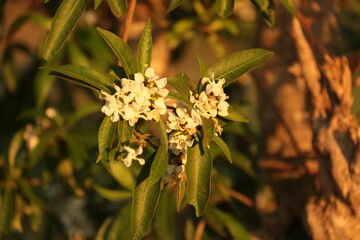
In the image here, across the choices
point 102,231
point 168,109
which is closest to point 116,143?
point 102,231

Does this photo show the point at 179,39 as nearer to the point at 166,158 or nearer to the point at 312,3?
the point at 312,3

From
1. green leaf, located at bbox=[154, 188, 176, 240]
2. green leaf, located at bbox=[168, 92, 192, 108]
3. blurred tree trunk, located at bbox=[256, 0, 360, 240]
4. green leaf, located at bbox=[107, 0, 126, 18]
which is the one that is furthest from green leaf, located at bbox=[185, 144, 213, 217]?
green leaf, located at bbox=[154, 188, 176, 240]

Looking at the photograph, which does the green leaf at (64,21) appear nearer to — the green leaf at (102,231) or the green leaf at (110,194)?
the green leaf at (110,194)

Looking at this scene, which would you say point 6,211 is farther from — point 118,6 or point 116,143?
point 118,6

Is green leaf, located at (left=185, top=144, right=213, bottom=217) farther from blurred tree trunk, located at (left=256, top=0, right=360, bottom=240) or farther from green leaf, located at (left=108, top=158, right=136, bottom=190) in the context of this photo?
green leaf, located at (left=108, top=158, right=136, bottom=190)

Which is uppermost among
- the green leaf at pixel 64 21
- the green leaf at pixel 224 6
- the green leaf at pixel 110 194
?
the green leaf at pixel 64 21

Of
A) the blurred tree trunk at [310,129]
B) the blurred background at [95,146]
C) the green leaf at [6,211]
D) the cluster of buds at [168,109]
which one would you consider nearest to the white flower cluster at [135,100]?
the cluster of buds at [168,109]
